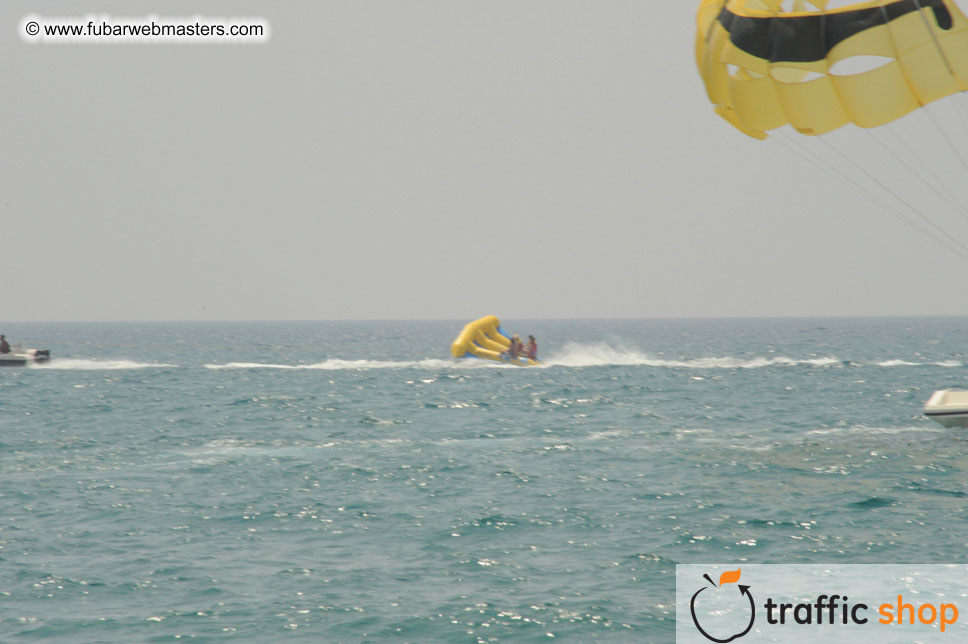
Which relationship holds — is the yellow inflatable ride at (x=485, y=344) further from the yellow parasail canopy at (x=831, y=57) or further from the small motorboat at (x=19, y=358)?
the yellow parasail canopy at (x=831, y=57)

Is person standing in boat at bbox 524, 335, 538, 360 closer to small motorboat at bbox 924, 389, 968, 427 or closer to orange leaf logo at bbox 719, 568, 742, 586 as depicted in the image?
small motorboat at bbox 924, 389, 968, 427

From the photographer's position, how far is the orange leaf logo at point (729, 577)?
1156 cm

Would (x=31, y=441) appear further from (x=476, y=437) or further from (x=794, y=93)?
(x=794, y=93)

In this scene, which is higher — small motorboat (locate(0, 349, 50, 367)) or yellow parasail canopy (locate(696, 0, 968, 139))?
yellow parasail canopy (locate(696, 0, 968, 139))

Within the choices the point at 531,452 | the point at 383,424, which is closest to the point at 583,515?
the point at 531,452

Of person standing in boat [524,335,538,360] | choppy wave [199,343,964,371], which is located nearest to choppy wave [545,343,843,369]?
choppy wave [199,343,964,371]

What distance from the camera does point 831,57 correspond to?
16.5 meters

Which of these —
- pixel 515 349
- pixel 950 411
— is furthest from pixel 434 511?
pixel 515 349

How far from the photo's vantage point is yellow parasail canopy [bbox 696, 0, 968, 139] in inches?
619

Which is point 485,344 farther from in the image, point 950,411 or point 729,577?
point 729,577

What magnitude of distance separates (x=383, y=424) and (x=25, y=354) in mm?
28110

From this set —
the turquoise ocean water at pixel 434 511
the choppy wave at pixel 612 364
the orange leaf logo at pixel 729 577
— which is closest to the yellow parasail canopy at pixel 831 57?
the turquoise ocean water at pixel 434 511

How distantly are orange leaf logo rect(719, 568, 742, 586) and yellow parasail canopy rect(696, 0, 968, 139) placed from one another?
9.24 metres

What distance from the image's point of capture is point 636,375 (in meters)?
49.3
